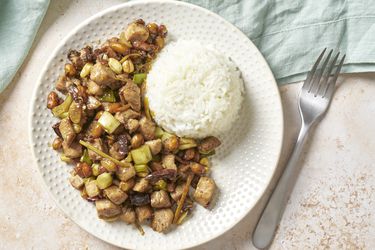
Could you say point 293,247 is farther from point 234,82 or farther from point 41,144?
point 41,144

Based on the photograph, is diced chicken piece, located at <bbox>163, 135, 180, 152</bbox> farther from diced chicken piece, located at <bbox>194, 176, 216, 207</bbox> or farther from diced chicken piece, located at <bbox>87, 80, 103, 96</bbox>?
diced chicken piece, located at <bbox>87, 80, 103, 96</bbox>

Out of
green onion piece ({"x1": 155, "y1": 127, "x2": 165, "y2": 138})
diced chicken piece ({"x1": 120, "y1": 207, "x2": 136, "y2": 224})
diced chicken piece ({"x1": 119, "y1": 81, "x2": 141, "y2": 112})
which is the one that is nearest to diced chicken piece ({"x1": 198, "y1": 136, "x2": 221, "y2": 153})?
green onion piece ({"x1": 155, "y1": 127, "x2": 165, "y2": 138})

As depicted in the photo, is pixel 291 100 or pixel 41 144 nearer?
pixel 41 144

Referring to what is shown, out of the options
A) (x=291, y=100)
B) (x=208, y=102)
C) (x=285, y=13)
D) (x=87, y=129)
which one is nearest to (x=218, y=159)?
(x=208, y=102)

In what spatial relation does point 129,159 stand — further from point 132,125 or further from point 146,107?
point 146,107

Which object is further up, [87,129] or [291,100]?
[87,129]
